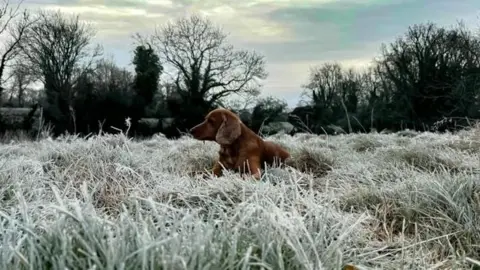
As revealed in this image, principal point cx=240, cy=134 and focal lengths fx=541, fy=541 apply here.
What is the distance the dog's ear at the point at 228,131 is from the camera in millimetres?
4629

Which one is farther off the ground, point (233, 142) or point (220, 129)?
point (220, 129)

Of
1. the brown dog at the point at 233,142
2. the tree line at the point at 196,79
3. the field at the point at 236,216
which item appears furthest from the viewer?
the tree line at the point at 196,79

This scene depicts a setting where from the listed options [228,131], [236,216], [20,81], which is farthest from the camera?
[20,81]

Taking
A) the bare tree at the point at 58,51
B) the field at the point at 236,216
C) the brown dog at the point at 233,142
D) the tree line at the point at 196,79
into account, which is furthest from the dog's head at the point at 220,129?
the bare tree at the point at 58,51

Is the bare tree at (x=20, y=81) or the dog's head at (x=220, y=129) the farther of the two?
the bare tree at (x=20, y=81)

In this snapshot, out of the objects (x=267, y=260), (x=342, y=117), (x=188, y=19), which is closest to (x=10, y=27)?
(x=188, y=19)

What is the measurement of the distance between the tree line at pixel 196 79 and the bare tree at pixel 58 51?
0.13 ft

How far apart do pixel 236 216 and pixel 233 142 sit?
2932 millimetres

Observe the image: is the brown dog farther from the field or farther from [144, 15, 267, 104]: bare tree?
[144, 15, 267, 104]: bare tree

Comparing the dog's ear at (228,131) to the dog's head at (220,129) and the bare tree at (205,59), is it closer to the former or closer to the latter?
the dog's head at (220,129)

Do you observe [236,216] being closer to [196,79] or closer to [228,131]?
[228,131]

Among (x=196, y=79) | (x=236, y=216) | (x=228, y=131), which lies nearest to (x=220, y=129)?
(x=228, y=131)

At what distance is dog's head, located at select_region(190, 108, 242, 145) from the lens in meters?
4.64

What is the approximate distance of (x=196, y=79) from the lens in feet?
72.6
